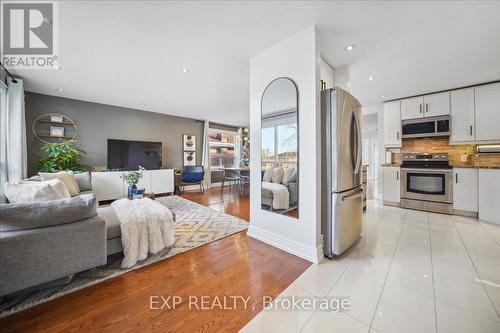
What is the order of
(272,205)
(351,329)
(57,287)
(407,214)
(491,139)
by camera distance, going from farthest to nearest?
1. (407,214)
2. (491,139)
3. (272,205)
4. (57,287)
5. (351,329)

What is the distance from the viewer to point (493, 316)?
126 centimetres

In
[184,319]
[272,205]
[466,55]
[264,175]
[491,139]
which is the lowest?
[184,319]

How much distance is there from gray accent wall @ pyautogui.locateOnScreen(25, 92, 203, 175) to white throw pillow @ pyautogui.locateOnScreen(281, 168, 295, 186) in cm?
491

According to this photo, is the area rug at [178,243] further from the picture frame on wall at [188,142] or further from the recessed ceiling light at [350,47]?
the recessed ceiling light at [350,47]

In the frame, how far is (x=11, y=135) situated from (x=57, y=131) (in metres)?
1.23

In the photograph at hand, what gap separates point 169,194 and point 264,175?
14.0 ft

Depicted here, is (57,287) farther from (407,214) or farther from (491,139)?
(491,139)


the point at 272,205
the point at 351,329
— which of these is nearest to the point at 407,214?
the point at 272,205

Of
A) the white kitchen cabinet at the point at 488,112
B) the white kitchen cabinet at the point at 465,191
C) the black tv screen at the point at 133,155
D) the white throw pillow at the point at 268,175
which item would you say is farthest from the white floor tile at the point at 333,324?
the black tv screen at the point at 133,155

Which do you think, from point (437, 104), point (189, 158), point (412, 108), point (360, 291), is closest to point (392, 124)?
point (412, 108)

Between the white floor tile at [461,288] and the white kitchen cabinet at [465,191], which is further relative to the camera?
the white kitchen cabinet at [465,191]

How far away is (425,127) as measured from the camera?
12.8ft

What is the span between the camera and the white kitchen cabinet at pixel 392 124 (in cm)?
421

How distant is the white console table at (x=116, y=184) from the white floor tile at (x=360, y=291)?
4.99 meters
